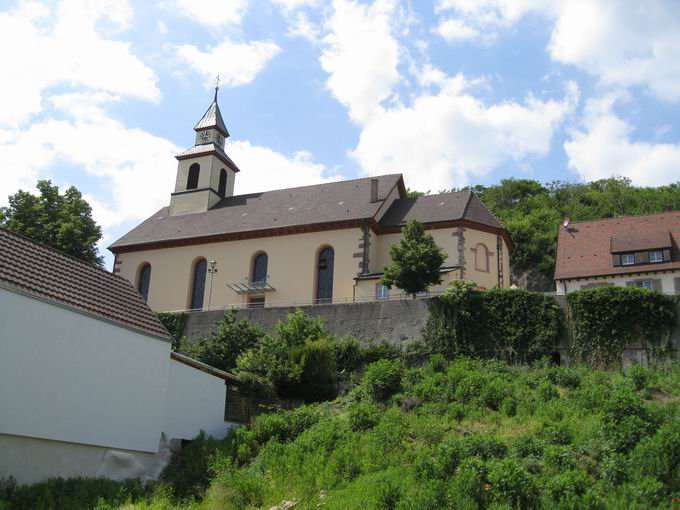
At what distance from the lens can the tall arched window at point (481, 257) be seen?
115ft

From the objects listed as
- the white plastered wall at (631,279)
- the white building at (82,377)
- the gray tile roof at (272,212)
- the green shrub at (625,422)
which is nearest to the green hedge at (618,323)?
the green shrub at (625,422)

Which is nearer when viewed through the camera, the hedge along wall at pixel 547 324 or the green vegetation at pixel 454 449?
the green vegetation at pixel 454 449

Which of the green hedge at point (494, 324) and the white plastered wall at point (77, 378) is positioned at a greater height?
the green hedge at point (494, 324)

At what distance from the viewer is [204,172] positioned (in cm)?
4456

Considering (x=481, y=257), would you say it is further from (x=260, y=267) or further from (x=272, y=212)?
(x=272, y=212)

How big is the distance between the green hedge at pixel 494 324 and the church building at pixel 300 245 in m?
5.53

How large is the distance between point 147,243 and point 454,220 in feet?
54.9

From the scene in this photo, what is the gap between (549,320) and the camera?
25734 millimetres

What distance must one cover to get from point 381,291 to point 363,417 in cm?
1456

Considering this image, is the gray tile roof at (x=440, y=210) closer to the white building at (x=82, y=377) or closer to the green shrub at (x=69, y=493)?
the white building at (x=82, y=377)

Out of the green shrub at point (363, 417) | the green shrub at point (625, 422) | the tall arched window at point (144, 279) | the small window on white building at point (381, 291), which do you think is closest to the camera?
the green shrub at point (625, 422)

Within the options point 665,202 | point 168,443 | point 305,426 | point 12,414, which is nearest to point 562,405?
point 305,426

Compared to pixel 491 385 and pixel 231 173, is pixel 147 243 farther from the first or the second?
pixel 491 385

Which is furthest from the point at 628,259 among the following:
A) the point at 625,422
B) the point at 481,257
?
the point at 625,422
